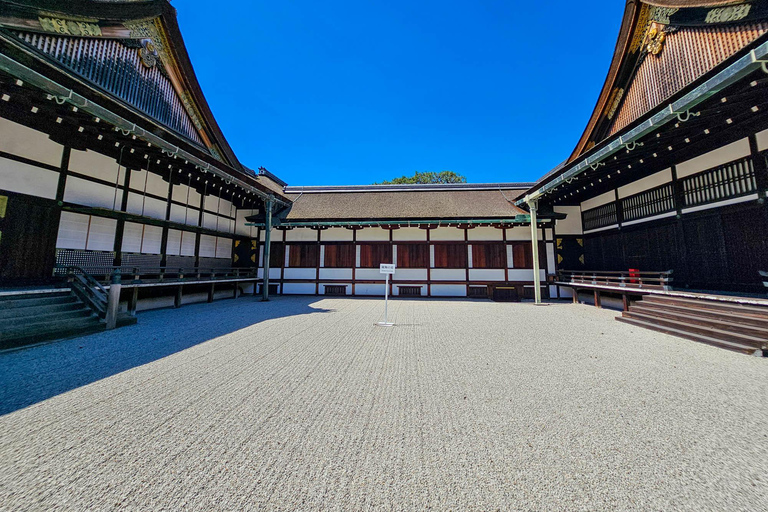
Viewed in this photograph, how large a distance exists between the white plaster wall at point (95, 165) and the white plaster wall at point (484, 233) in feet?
42.1

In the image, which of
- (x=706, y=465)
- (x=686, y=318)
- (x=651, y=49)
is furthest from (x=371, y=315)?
(x=651, y=49)

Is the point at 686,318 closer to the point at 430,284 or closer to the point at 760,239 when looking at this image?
the point at 760,239

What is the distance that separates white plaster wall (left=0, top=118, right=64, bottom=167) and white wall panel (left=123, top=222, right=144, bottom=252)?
2.08m

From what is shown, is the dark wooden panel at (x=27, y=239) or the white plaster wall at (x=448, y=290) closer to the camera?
the dark wooden panel at (x=27, y=239)

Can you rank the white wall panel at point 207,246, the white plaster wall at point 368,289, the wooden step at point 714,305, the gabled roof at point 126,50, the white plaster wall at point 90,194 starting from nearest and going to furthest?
the wooden step at point 714,305 < the gabled roof at point 126,50 < the white plaster wall at point 90,194 < the white wall panel at point 207,246 < the white plaster wall at point 368,289

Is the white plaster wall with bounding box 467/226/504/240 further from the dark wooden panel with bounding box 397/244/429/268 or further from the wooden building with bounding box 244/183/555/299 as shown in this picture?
the dark wooden panel with bounding box 397/244/429/268

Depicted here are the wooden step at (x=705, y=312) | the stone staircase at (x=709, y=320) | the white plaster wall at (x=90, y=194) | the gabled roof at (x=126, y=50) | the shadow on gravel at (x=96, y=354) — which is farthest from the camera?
the white plaster wall at (x=90, y=194)

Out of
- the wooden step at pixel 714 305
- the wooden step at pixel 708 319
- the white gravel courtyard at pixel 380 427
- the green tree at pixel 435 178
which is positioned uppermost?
the green tree at pixel 435 178

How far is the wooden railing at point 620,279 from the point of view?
7.00 m

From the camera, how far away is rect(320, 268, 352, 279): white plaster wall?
1258cm

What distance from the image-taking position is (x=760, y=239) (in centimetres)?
592

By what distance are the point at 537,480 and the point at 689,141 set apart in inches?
373

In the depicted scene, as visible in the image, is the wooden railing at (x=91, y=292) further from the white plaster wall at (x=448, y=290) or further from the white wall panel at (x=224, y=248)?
the white plaster wall at (x=448, y=290)

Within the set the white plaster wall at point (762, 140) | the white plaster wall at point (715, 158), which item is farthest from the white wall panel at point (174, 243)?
the white plaster wall at point (762, 140)
